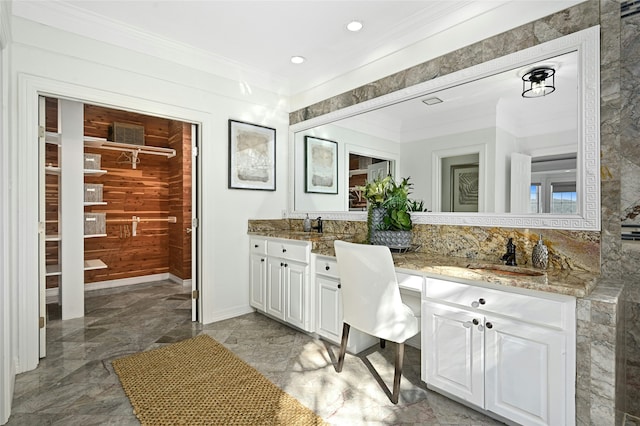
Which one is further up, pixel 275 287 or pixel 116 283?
pixel 275 287

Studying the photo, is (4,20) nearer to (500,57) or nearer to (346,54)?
(346,54)

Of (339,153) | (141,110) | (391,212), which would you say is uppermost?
(141,110)

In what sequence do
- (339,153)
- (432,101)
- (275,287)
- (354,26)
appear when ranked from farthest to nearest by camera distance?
(339,153) < (275,287) < (354,26) < (432,101)

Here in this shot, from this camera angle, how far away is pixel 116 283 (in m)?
4.76

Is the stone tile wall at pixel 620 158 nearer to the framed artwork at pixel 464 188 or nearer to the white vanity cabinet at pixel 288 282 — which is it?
the framed artwork at pixel 464 188

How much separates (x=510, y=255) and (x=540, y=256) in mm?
169

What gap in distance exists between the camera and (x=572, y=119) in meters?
1.88

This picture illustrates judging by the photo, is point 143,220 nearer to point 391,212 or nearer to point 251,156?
point 251,156

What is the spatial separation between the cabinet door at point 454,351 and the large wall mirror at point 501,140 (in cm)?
76

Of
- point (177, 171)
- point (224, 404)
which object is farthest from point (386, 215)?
point (177, 171)

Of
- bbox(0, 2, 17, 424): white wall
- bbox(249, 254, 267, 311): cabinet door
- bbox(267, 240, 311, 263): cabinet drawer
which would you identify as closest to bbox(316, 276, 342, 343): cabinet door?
bbox(267, 240, 311, 263): cabinet drawer

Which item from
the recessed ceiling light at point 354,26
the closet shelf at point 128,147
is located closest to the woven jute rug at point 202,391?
the recessed ceiling light at point 354,26

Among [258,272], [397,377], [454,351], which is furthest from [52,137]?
[454,351]

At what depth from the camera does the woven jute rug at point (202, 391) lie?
1815 millimetres
